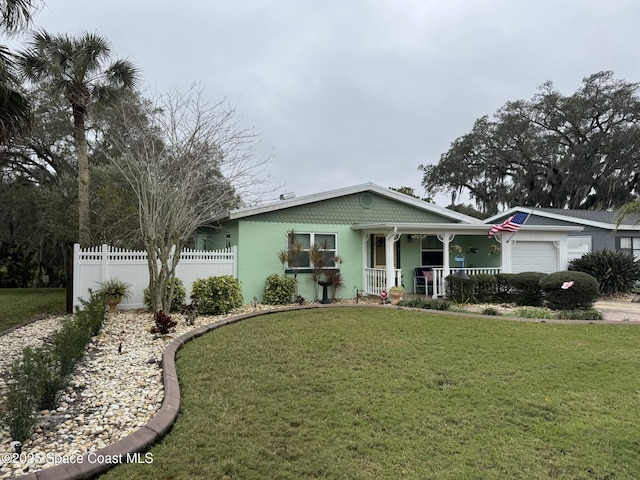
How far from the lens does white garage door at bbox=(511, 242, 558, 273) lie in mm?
13146

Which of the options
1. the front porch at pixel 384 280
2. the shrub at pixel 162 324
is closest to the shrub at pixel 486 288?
the front porch at pixel 384 280

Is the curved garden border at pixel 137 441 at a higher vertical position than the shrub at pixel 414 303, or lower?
lower

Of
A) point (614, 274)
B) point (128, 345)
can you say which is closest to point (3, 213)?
point (128, 345)

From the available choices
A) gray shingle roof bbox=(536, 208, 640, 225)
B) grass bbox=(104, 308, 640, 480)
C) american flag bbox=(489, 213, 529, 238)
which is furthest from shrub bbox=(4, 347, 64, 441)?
gray shingle roof bbox=(536, 208, 640, 225)

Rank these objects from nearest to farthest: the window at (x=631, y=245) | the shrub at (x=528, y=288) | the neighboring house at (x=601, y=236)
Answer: the shrub at (x=528, y=288), the neighboring house at (x=601, y=236), the window at (x=631, y=245)

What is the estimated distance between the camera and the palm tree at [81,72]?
1052 centimetres

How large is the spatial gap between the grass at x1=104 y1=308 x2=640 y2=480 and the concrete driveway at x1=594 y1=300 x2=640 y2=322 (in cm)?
271

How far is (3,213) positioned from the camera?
1756cm

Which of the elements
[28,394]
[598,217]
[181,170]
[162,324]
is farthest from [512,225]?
[28,394]

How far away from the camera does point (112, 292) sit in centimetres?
933

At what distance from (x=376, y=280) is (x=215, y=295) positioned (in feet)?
16.3

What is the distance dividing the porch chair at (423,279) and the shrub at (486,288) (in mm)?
1465

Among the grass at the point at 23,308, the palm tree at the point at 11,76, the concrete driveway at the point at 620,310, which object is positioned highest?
the palm tree at the point at 11,76

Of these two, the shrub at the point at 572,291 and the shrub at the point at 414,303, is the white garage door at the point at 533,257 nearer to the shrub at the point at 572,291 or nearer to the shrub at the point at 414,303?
the shrub at the point at 572,291
